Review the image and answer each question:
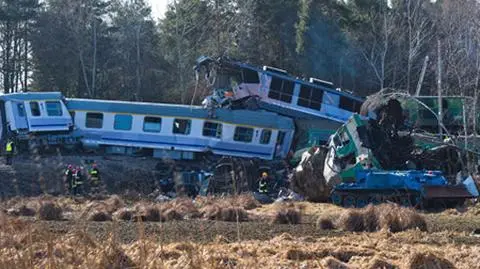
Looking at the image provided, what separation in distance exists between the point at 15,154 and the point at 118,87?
19663 millimetres

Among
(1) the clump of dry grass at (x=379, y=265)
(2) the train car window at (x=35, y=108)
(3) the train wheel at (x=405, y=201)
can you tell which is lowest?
(2) the train car window at (x=35, y=108)

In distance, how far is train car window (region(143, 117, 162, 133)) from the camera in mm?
33812

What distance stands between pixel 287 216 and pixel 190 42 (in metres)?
36.6

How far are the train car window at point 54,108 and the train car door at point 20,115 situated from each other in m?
1.08

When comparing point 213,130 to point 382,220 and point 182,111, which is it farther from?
point 382,220

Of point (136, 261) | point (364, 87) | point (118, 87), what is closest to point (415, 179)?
point (136, 261)

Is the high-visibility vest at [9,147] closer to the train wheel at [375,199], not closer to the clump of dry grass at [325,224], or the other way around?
the train wheel at [375,199]

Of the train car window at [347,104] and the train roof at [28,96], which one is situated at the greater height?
the train car window at [347,104]

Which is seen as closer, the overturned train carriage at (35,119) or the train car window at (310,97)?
the overturned train carriage at (35,119)

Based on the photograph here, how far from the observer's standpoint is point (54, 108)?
112 ft

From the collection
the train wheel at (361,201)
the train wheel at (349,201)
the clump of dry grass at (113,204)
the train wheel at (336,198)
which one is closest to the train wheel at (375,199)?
the train wheel at (361,201)

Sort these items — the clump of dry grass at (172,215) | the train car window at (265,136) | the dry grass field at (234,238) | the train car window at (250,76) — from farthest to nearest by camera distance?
1. the train car window at (250,76)
2. the train car window at (265,136)
3. the clump of dry grass at (172,215)
4. the dry grass field at (234,238)

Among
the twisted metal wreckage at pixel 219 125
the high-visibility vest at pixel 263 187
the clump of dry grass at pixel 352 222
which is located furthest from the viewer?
the twisted metal wreckage at pixel 219 125

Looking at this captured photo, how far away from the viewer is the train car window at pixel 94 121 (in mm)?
34125
